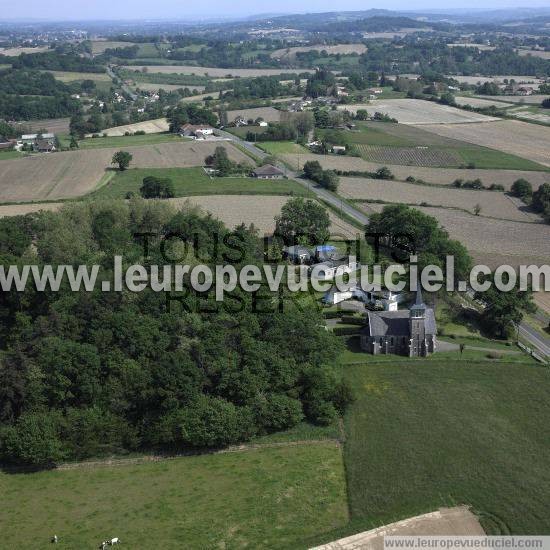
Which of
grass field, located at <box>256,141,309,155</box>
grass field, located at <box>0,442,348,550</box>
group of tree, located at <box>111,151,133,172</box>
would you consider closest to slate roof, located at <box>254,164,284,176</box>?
grass field, located at <box>256,141,309,155</box>

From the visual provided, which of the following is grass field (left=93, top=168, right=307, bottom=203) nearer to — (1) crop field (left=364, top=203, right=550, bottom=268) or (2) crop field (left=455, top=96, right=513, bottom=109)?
(1) crop field (left=364, top=203, right=550, bottom=268)

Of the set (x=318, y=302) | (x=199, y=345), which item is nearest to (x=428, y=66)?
(x=318, y=302)

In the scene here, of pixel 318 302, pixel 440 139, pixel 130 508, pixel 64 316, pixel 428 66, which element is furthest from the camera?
pixel 428 66

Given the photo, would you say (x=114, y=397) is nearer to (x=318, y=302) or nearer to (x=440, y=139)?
(x=318, y=302)

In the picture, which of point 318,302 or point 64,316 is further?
point 318,302

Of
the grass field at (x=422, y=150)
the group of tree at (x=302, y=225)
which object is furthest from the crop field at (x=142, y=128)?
the group of tree at (x=302, y=225)

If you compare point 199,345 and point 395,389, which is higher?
point 199,345
